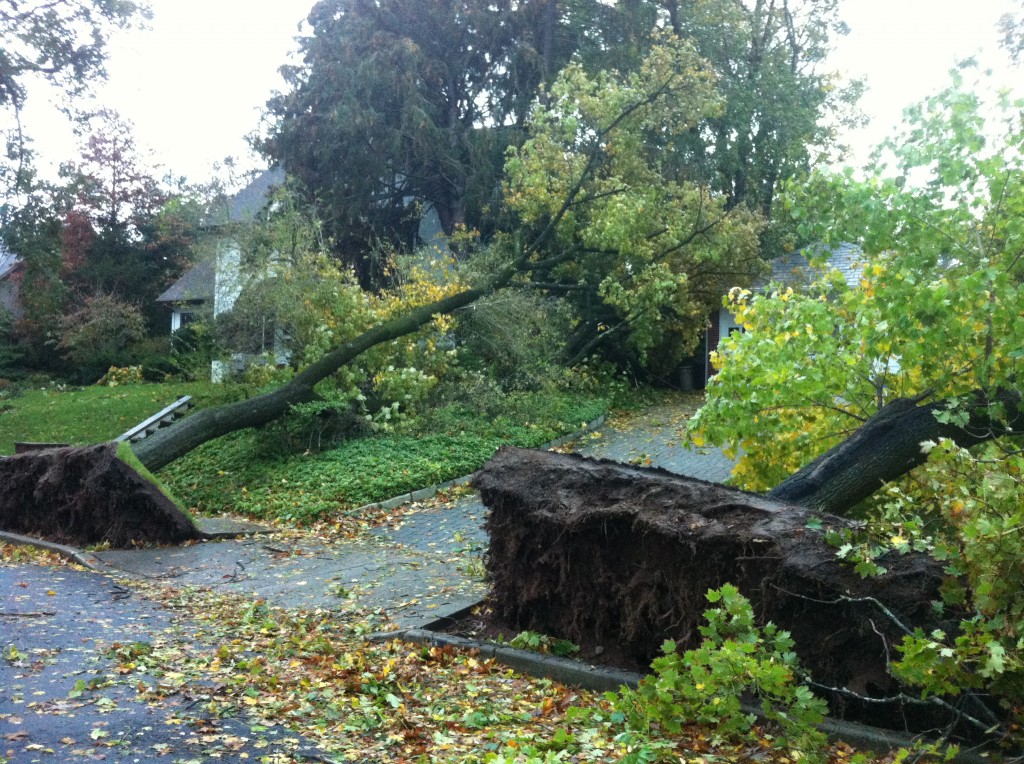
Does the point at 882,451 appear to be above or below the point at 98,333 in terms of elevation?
below

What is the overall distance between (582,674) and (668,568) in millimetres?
864

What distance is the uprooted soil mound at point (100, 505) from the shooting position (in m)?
12.2

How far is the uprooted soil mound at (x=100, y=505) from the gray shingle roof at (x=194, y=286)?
14809mm

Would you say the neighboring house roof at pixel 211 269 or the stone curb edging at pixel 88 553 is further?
the neighboring house roof at pixel 211 269

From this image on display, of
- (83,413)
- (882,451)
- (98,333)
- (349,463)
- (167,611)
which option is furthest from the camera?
(98,333)

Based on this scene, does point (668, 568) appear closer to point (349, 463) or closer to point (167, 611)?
point (167, 611)

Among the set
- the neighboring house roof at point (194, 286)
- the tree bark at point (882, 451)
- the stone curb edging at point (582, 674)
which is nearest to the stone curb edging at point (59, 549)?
the stone curb edging at point (582, 674)

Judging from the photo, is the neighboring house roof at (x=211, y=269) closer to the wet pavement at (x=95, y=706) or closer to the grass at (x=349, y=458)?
the grass at (x=349, y=458)

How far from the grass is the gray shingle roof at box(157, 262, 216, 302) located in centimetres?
851

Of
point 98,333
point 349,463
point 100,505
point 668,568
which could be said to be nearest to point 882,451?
point 668,568

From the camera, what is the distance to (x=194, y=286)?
1275 inches

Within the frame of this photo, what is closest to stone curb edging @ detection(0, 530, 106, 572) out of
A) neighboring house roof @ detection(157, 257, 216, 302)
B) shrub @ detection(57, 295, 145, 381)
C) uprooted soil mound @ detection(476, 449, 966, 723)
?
uprooted soil mound @ detection(476, 449, 966, 723)

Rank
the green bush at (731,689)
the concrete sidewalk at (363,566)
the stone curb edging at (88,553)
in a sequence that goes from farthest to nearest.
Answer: the stone curb edging at (88,553) < the concrete sidewalk at (363,566) < the green bush at (731,689)

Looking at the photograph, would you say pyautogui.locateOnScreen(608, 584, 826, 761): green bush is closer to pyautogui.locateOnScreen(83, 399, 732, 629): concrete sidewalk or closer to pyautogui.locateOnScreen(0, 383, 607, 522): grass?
pyautogui.locateOnScreen(83, 399, 732, 629): concrete sidewalk
